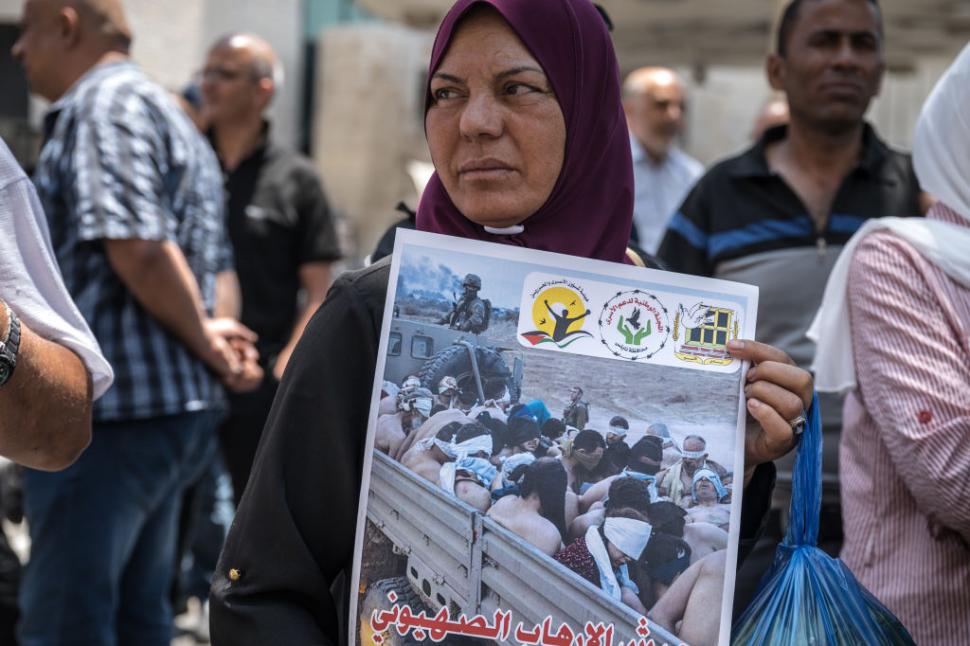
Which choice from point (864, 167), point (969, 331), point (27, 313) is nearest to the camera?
point (27, 313)

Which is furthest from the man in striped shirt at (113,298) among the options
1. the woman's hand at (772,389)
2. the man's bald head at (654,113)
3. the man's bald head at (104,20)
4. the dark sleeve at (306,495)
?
the man's bald head at (654,113)

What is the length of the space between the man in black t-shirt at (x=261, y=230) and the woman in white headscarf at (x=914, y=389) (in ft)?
8.83

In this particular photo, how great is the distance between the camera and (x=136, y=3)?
484 inches

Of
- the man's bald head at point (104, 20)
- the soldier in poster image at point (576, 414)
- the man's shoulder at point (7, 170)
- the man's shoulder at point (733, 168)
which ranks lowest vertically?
the soldier in poster image at point (576, 414)

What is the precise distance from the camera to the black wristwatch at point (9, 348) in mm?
1581

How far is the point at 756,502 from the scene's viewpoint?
172cm

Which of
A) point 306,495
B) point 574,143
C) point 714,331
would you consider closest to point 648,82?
point 574,143

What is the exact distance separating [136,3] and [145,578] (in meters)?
10.2

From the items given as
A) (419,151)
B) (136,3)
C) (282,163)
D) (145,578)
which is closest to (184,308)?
(145,578)

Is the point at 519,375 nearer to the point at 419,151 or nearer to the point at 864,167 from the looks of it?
the point at 864,167

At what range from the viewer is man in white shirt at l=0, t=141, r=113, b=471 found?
165 centimetres

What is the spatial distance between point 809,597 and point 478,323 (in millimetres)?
617

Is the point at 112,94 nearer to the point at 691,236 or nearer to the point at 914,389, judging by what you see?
the point at 691,236

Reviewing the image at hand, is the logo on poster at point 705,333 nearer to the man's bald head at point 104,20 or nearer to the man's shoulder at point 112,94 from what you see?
the man's shoulder at point 112,94
